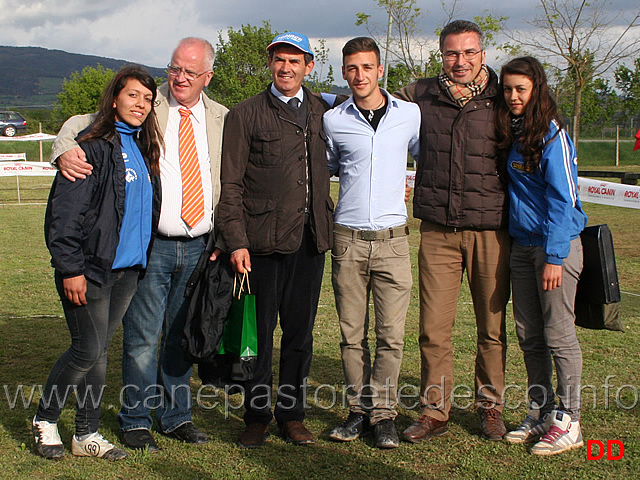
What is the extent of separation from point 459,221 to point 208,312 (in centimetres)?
145

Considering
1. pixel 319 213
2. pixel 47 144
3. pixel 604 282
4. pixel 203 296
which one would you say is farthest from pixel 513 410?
pixel 47 144

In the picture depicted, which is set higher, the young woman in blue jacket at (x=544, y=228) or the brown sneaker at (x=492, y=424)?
the young woman in blue jacket at (x=544, y=228)

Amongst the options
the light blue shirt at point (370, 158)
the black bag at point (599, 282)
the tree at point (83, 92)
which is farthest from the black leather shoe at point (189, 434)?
the tree at point (83, 92)

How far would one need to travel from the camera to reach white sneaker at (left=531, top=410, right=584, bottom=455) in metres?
3.63

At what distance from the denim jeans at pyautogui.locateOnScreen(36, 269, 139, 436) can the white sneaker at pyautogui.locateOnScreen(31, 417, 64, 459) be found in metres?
0.04

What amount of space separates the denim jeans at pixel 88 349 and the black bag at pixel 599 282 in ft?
7.87

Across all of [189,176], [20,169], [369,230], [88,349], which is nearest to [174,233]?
[189,176]

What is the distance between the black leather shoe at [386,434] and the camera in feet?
12.3

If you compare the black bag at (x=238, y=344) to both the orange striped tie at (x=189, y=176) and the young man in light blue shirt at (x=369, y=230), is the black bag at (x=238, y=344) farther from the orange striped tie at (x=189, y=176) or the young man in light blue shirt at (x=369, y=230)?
the young man in light blue shirt at (x=369, y=230)

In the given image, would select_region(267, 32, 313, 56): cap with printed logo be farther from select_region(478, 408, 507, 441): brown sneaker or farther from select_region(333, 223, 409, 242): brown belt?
select_region(478, 408, 507, 441): brown sneaker

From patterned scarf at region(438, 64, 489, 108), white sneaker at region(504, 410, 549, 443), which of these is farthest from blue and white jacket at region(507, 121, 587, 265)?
white sneaker at region(504, 410, 549, 443)

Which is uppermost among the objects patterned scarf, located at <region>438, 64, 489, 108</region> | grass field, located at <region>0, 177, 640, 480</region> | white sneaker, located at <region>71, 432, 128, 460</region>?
patterned scarf, located at <region>438, 64, 489, 108</region>

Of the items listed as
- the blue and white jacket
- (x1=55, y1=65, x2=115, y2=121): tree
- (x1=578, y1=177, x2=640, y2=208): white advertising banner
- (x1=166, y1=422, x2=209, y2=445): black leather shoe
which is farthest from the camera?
(x1=55, y1=65, x2=115, y2=121): tree

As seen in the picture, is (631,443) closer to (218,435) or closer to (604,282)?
(604,282)
